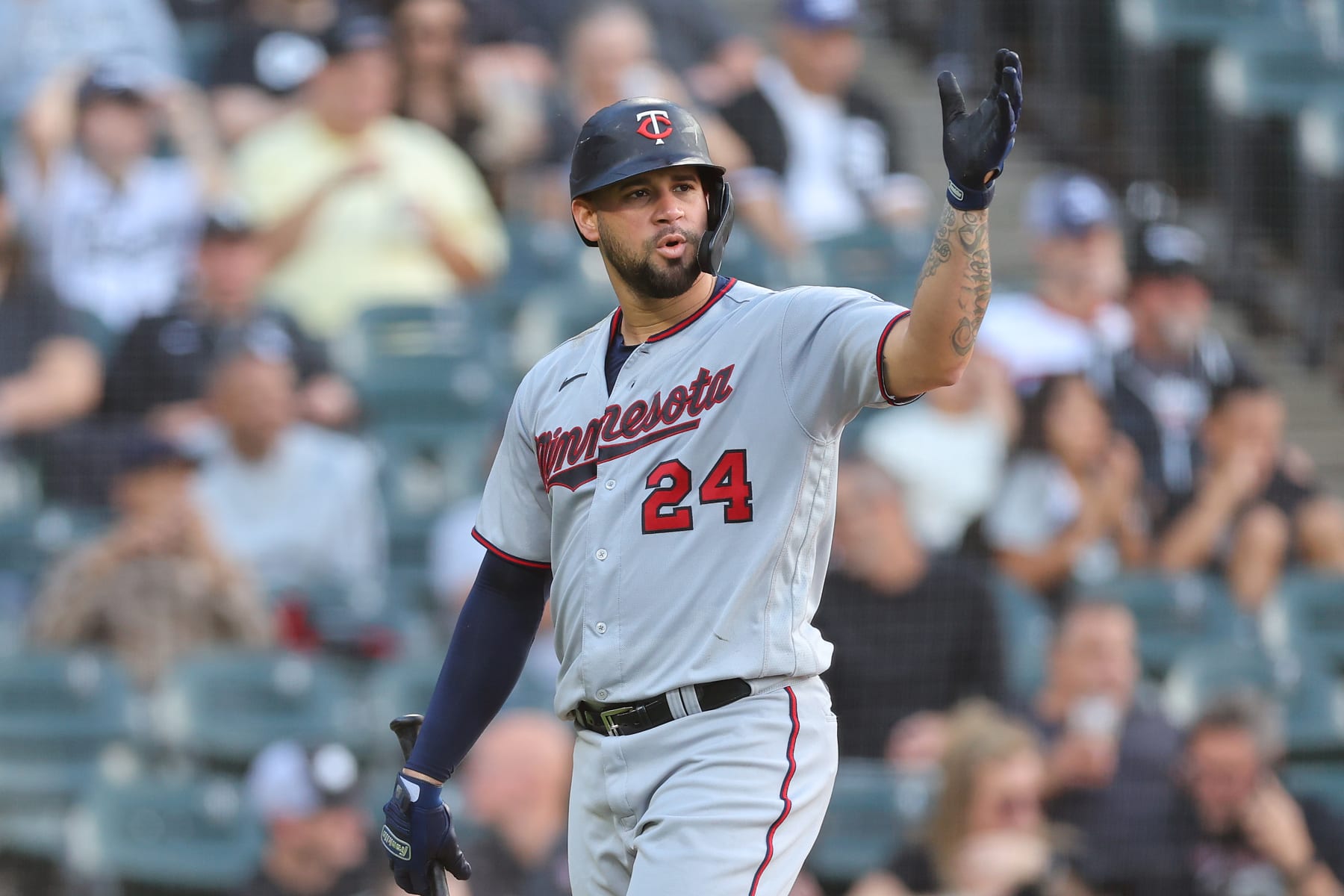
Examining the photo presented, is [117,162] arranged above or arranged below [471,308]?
above

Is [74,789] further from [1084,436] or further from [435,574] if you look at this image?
[1084,436]

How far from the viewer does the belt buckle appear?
2.47 meters

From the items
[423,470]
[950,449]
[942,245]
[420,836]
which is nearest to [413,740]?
[420,836]

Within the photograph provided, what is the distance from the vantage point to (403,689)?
17.2 ft

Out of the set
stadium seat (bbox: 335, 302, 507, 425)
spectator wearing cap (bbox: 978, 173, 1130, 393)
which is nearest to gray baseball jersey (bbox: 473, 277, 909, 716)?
stadium seat (bbox: 335, 302, 507, 425)

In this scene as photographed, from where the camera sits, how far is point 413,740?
2820mm

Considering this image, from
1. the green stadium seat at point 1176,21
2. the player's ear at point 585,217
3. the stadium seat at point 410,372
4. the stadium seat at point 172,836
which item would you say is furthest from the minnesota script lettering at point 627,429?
the green stadium seat at point 1176,21

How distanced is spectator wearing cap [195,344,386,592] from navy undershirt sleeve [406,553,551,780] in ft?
9.63

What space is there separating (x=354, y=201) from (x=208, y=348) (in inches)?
29.0

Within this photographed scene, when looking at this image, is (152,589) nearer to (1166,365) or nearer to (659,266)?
(659,266)

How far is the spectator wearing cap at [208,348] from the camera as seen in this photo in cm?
576

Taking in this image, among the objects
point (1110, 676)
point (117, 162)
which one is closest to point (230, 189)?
point (117, 162)

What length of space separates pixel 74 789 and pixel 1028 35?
4.91 metres

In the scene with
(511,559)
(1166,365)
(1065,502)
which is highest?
(511,559)
